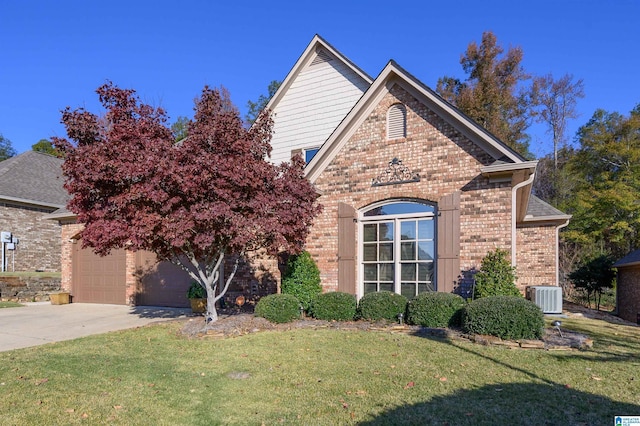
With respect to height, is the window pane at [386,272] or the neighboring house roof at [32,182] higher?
the neighboring house roof at [32,182]

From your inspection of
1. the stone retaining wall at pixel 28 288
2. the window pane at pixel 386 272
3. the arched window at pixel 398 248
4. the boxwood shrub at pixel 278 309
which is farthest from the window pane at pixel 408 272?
the stone retaining wall at pixel 28 288

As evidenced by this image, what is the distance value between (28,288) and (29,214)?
449 cm

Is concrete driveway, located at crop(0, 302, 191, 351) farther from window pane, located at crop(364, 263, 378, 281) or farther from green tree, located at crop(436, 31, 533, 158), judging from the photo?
green tree, located at crop(436, 31, 533, 158)

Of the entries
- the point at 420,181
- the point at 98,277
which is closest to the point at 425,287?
the point at 420,181

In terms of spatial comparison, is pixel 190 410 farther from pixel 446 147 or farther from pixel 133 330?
pixel 446 147

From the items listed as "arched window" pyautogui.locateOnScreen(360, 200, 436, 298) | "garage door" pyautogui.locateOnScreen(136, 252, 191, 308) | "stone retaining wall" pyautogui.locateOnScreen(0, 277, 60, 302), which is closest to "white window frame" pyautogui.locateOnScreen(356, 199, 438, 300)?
"arched window" pyautogui.locateOnScreen(360, 200, 436, 298)

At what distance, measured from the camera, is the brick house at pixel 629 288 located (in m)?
14.2

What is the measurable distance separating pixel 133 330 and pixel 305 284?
13.0 ft

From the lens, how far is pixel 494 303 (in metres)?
7.43

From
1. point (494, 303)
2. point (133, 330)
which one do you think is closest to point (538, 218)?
point (494, 303)

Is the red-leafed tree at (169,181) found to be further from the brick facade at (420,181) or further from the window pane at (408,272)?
the window pane at (408,272)

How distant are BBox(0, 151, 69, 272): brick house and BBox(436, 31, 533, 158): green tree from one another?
74.6ft

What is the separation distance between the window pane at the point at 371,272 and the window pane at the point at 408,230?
1.02 meters

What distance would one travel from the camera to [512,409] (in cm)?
434
